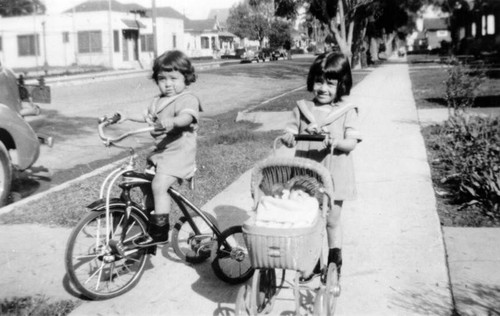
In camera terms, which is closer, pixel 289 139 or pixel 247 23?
pixel 289 139

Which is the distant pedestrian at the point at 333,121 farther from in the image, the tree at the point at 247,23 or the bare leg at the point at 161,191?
the tree at the point at 247,23

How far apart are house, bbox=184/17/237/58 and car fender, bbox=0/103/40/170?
64725 millimetres

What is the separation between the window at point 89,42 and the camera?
145ft

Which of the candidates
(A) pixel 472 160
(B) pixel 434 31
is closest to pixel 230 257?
(A) pixel 472 160

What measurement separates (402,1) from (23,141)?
4801 cm

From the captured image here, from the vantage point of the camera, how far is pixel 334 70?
12.5ft

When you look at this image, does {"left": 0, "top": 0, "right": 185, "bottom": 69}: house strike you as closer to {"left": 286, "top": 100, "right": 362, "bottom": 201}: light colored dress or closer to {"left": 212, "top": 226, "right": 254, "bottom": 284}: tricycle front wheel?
{"left": 212, "top": 226, "right": 254, "bottom": 284}: tricycle front wheel

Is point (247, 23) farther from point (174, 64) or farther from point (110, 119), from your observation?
point (110, 119)

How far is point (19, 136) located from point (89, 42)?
39.3 m

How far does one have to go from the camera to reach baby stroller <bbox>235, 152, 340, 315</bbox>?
10.2 feet

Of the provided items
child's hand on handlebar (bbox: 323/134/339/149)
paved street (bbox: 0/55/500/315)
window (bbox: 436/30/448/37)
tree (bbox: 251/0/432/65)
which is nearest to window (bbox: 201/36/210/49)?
tree (bbox: 251/0/432/65)

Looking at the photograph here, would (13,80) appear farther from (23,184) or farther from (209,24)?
(209,24)

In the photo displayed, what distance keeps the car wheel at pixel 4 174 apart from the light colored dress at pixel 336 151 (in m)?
4.08

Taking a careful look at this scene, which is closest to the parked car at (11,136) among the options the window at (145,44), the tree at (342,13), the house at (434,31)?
the tree at (342,13)
